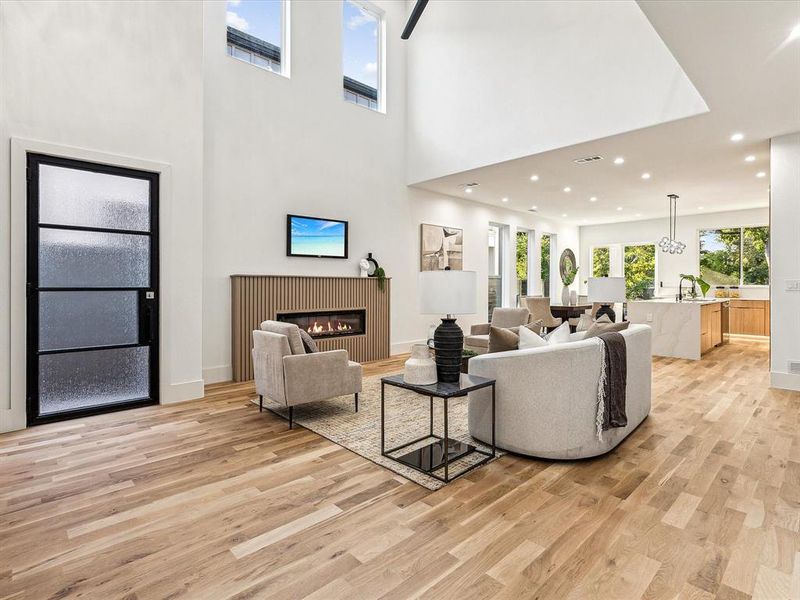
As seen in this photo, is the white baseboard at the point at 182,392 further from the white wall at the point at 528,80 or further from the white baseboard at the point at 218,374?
the white wall at the point at 528,80

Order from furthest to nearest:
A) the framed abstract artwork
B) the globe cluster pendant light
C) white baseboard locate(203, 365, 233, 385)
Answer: the globe cluster pendant light < the framed abstract artwork < white baseboard locate(203, 365, 233, 385)

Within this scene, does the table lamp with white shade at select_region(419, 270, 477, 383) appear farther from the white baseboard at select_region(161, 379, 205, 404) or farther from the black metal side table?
the white baseboard at select_region(161, 379, 205, 404)

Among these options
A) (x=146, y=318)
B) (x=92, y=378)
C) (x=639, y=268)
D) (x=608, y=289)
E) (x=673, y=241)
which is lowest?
(x=92, y=378)

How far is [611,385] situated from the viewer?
2.87 meters

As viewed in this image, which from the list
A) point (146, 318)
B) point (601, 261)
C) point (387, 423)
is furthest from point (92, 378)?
point (601, 261)

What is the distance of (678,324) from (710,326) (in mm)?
1101

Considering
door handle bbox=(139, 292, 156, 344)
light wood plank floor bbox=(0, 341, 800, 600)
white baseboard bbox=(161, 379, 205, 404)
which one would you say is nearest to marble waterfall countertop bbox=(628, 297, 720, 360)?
light wood plank floor bbox=(0, 341, 800, 600)

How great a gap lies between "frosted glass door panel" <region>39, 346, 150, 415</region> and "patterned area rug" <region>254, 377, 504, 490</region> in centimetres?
124

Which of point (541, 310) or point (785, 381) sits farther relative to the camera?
point (541, 310)

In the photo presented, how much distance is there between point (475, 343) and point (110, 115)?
14.5 ft

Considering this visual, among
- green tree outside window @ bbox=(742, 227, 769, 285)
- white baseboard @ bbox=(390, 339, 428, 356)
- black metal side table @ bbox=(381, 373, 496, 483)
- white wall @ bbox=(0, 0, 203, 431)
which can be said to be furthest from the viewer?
green tree outside window @ bbox=(742, 227, 769, 285)

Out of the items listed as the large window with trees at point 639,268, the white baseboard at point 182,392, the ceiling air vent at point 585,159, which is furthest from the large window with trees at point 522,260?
the white baseboard at point 182,392

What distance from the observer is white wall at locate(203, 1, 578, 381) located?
5.27m

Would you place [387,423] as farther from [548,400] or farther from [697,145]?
Result: [697,145]
